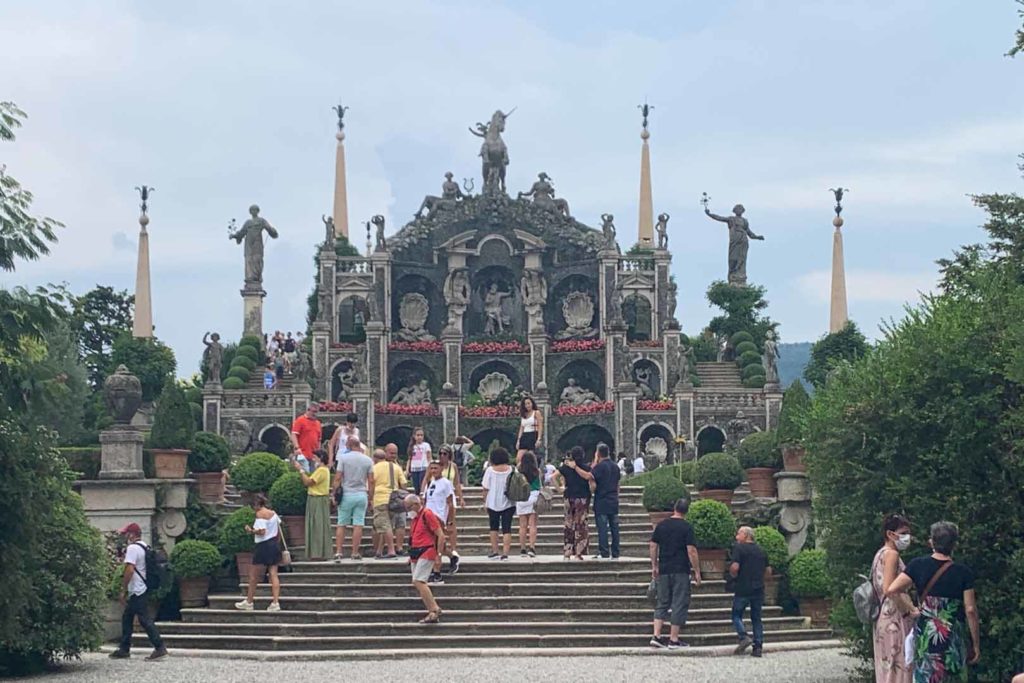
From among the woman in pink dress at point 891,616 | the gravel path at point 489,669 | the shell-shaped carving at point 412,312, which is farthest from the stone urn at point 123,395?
the shell-shaped carving at point 412,312

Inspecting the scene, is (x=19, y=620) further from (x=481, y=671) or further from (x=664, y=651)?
(x=664, y=651)

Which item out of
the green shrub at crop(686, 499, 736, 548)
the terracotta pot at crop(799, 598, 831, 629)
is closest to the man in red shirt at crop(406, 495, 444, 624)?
the green shrub at crop(686, 499, 736, 548)

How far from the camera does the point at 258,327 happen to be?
6700 centimetres

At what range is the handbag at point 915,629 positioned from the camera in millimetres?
15203

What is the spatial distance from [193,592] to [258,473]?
271 centimetres

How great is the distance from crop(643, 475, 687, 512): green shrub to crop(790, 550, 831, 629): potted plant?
7.10 feet

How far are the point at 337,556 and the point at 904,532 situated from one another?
11584 millimetres

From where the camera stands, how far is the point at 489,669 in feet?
65.6

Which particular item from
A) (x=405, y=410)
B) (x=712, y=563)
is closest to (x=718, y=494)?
(x=712, y=563)

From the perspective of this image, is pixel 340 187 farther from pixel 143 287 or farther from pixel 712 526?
pixel 712 526

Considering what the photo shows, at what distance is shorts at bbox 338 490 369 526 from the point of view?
2569cm

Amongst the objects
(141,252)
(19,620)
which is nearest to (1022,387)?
(19,620)

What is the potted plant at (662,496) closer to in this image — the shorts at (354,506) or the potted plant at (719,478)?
the potted plant at (719,478)

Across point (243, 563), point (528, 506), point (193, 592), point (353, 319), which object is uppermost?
point (353, 319)
